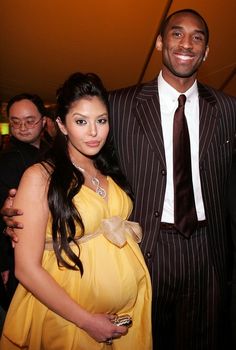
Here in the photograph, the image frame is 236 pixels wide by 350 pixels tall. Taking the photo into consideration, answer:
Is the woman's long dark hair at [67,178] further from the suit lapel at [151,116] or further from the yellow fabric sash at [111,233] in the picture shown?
the suit lapel at [151,116]

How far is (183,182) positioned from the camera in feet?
5.27

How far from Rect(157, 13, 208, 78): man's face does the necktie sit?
0.83ft

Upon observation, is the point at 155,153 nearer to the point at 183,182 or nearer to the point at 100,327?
the point at 183,182

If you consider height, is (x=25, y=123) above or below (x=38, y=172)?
above

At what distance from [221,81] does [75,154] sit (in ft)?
16.8

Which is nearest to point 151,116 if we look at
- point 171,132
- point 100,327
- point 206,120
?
point 171,132

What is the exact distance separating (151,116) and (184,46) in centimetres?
37

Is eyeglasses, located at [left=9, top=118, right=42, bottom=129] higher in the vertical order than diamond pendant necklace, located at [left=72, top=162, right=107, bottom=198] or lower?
higher

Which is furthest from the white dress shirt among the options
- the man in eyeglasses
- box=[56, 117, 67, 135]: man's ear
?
the man in eyeglasses

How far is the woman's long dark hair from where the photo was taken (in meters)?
1.26

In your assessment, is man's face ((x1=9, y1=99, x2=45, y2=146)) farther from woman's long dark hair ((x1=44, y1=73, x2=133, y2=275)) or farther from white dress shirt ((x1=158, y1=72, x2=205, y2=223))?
white dress shirt ((x1=158, y1=72, x2=205, y2=223))

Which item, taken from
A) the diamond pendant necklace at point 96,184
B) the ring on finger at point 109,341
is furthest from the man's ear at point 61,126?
the ring on finger at point 109,341

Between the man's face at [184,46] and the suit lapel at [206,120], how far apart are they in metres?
0.14

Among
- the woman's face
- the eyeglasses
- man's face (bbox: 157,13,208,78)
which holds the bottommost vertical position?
the woman's face
